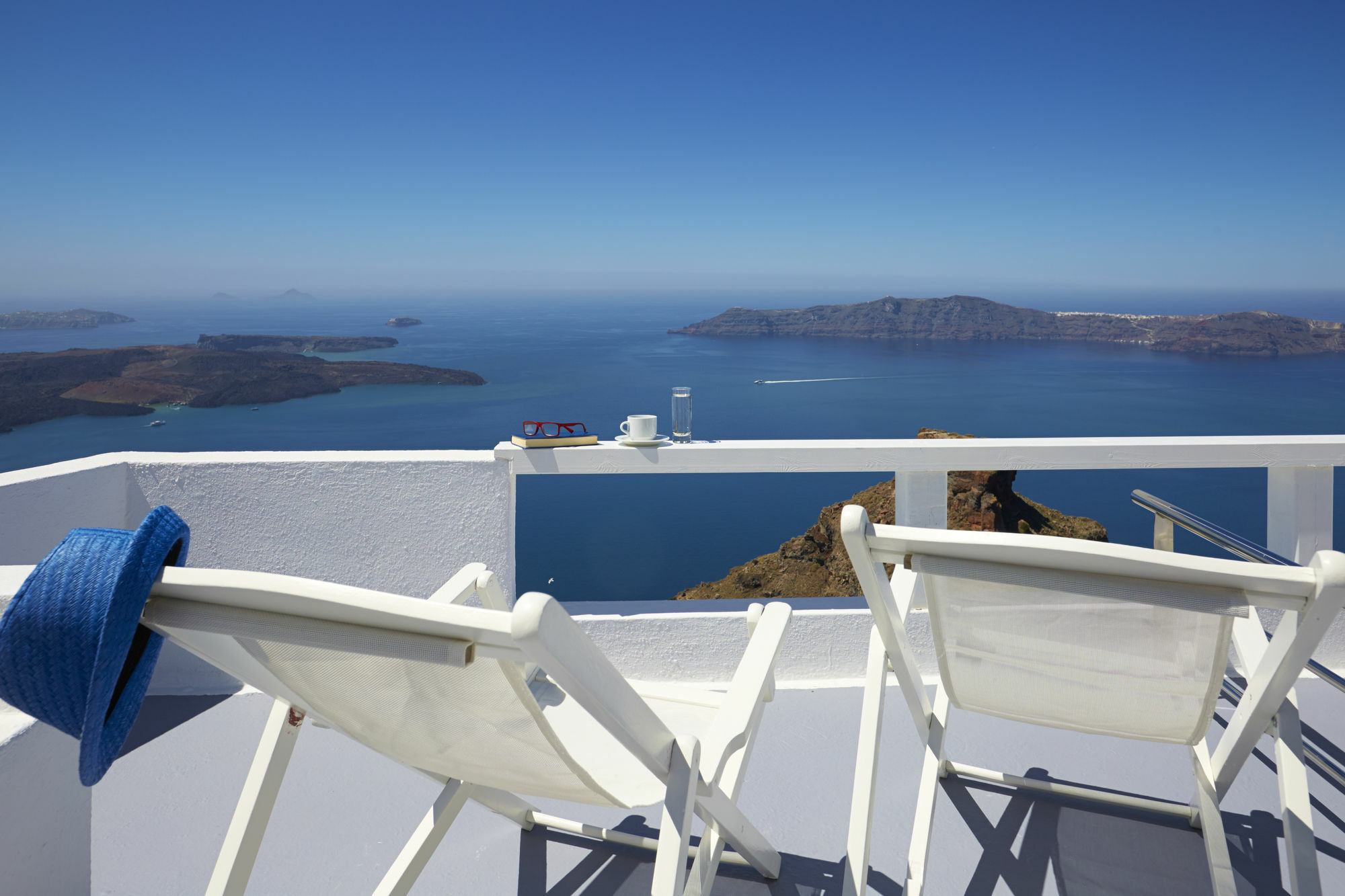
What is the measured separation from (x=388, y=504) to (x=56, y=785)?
1.60 meters

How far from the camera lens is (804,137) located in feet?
96.6

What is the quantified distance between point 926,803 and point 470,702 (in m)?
1.00

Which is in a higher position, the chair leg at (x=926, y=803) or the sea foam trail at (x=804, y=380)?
the sea foam trail at (x=804, y=380)

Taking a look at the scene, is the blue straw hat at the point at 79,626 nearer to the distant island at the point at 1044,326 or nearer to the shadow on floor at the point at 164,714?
the shadow on floor at the point at 164,714

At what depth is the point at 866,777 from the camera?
4.53 feet

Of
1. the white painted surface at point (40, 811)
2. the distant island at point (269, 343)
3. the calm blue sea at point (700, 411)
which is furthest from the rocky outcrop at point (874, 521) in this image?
the distant island at point (269, 343)

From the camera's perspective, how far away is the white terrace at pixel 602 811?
1652 millimetres

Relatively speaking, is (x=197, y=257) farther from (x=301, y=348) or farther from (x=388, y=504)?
(x=388, y=504)

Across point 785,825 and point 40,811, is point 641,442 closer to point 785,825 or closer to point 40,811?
point 785,825

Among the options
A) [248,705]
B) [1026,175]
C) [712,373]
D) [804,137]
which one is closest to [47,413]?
[712,373]

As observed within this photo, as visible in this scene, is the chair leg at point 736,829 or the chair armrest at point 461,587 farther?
the chair armrest at point 461,587

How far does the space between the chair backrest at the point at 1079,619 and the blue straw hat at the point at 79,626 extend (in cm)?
91

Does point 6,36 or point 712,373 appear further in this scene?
point 6,36

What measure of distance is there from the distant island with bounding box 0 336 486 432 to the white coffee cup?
13.9 meters
